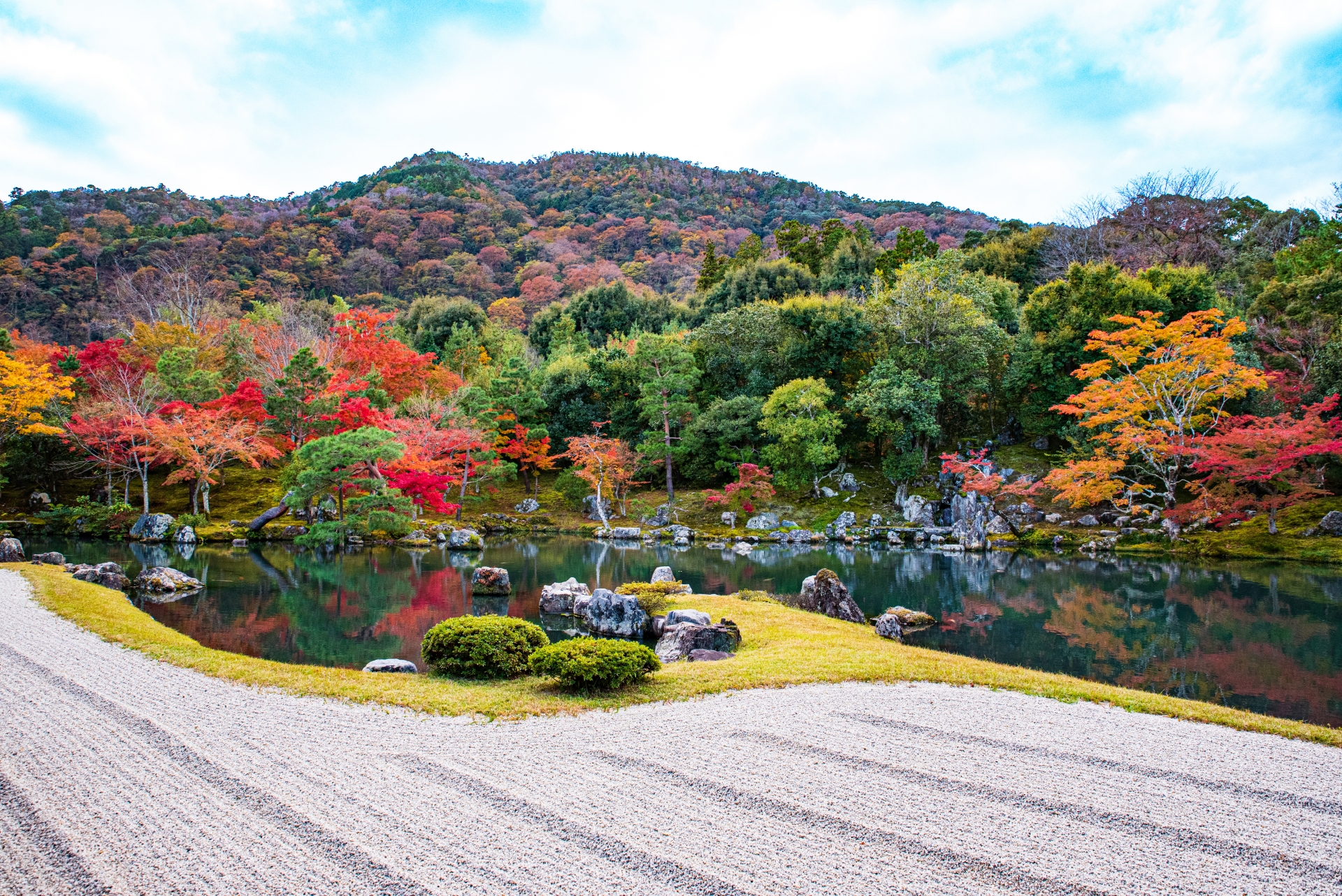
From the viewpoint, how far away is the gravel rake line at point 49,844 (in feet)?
12.3

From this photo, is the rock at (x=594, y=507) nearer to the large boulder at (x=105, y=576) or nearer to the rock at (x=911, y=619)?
the large boulder at (x=105, y=576)

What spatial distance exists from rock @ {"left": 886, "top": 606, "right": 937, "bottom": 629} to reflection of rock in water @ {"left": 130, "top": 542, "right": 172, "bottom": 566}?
1878cm

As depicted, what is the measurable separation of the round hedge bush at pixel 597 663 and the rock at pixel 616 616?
4.70m

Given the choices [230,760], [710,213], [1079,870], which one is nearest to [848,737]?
[1079,870]

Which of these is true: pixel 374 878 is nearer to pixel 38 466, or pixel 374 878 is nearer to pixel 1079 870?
pixel 1079 870

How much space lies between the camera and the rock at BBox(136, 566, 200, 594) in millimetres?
14922

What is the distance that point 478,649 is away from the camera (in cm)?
820

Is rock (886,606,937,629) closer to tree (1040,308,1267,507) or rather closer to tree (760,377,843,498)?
tree (1040,308,1267,507)

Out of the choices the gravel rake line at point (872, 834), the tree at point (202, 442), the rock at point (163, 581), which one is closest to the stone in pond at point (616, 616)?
the gravel rake line at point (872, 834)

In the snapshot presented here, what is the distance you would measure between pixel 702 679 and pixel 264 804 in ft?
14.9

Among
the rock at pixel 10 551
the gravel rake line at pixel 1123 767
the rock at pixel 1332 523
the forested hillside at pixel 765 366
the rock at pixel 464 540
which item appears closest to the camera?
the gravel rake line at pixel 1123 767

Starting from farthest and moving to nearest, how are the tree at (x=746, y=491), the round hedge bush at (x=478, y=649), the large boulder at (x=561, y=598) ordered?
1. the tree at (x=746, y=491)
2. the large boulder at (x=561, y=598)
3. the round hedge bush at (x=478, y=649)

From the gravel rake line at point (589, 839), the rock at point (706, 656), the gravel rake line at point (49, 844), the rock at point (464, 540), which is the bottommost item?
the rock at point (464, 540)

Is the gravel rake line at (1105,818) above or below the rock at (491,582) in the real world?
above
